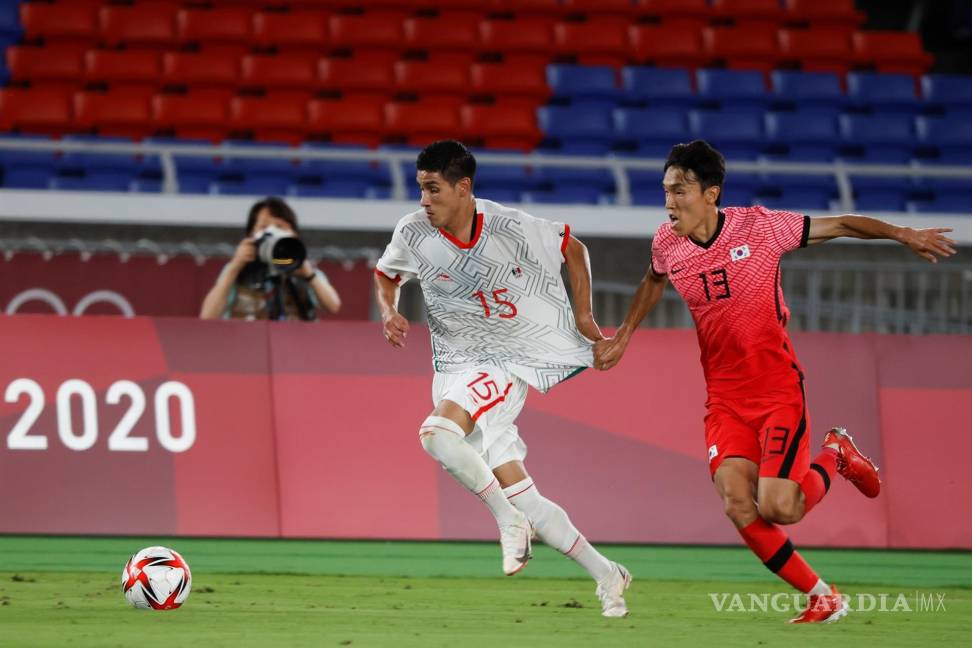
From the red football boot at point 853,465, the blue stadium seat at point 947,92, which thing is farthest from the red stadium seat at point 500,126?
the red football boot at point 853,465

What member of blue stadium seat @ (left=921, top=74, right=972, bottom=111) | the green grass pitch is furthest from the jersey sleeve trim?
blue stadium seat @ (left=921, top=74, right=972, bottom=111)

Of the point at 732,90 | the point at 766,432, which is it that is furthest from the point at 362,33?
the point at 766,432

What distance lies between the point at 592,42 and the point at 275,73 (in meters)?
4.50

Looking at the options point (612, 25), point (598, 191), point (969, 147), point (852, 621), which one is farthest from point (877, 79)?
point (852, 621)

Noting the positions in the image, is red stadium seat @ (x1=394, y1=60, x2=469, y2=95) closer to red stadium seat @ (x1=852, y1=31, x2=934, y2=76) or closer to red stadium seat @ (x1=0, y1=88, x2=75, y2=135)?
red stadium seat @ (x1=0, y1=88, x2=75, y2=135)

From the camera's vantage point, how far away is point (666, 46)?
19.5 meters

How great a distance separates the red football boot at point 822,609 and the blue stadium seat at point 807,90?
528 inches

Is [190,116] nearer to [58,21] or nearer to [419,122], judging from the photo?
[58,21]

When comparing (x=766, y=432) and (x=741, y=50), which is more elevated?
(x=741, y=50)

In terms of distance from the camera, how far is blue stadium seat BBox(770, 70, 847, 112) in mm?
18828

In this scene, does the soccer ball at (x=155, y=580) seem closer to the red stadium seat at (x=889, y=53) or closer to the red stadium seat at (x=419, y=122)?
the red stadium seat at (x=419, y=122)

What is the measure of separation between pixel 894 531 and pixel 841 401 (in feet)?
3.10

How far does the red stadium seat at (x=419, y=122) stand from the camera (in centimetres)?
1722

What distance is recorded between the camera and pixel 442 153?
6289 mm
